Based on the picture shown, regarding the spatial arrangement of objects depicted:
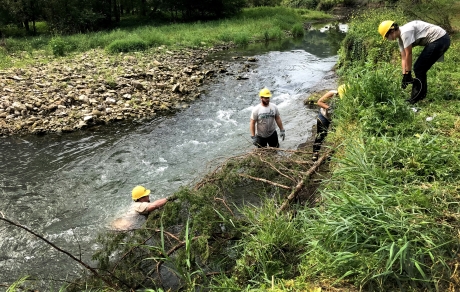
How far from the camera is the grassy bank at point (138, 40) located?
19531mm

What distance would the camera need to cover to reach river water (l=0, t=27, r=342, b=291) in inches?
225

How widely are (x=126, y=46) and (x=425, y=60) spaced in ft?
62.7

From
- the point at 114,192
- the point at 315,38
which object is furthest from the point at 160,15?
the point at 114,192

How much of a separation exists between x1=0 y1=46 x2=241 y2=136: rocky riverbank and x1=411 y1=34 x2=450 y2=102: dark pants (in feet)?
27.8

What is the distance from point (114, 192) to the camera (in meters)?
7.36

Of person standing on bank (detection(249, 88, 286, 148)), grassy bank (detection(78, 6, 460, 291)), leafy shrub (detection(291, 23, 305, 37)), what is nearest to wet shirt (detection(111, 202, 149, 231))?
grassy bank (detection(78, 6, 460, 291))

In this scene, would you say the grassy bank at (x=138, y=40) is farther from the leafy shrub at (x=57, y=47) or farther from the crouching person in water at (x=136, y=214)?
the crouching person in water at (x=136, y=214)

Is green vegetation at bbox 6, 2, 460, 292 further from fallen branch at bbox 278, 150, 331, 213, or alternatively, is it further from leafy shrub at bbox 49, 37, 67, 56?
leafy shrub at bbox 49, 37, 67, 56

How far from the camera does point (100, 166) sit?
28.0 feet

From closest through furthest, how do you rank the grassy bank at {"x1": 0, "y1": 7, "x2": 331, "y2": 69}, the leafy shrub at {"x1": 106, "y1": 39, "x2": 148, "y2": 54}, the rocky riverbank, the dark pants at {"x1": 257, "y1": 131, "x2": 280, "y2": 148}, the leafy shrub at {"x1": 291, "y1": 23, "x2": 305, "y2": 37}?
the dark pants at {"x1": 257, "y1": 131, "x2": 280, "y2": 148} → the rocky riverbank → the grassy bank at {"x1": 0, "y1": 7, "x2": 331, "y2": 69} → the leafy shrub at {"x1": 106, "y1": 39, "x2": 148, "y2": 54} → the leafy shrub at {"x1": 291, "y1": 23, "x2": 305, "y2": 37}

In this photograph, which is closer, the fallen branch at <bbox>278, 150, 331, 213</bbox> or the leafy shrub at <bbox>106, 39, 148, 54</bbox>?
the fallen branch at <bbox>278, 150, 331, 213</bbox>

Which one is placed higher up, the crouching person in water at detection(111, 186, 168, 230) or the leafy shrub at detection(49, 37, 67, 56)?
the leafy shrub at detection(49, 37, 67, 56)

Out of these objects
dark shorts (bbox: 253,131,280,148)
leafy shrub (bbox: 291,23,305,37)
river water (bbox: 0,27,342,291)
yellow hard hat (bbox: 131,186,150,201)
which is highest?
leafy shrub (bbox: 291,23,305,37)

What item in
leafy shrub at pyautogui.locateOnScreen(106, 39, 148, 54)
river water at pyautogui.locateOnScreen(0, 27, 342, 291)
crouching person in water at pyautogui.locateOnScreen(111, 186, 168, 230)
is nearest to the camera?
crouching person in water at pyautogui.locateOnScreen(111, 186, 168, 230)
